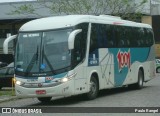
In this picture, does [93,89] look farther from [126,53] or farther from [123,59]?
[126,53]

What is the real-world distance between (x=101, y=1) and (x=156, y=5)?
941 inches

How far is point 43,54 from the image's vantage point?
18.2 metres

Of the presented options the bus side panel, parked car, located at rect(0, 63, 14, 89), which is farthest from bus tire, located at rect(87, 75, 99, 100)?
parked car, located at rect(0, 63, 14, 89)

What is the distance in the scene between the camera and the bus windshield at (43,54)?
59.4ft

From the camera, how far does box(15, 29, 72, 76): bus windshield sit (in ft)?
59.4

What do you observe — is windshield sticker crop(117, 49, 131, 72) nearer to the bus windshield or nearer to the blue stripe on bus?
the blue stripe on bus

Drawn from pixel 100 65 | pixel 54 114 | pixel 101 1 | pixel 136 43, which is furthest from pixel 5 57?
pixel 54 114

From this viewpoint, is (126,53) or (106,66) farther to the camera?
(126,53)

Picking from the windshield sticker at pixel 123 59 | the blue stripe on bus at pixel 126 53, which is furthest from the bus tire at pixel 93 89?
the windshield sticker at pixel 123 59

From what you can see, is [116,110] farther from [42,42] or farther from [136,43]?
[136,43]

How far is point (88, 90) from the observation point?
19.5 m

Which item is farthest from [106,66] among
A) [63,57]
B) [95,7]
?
[95,7]

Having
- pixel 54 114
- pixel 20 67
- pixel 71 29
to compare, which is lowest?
pixel 54 114

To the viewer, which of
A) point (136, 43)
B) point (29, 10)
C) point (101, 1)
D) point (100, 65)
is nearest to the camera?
point (100, 65)
